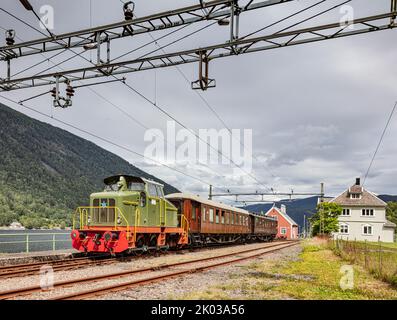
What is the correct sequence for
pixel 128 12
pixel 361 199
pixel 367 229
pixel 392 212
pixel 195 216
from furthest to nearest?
pixel 392 212 < pixel 361 199 < pixel 367 229 < pixel 195 216 < pixel 128 12

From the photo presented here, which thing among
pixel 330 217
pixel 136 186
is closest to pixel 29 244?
pixel 330 217

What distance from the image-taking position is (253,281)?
12.0 metres

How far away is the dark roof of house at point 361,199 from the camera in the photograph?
213 ft

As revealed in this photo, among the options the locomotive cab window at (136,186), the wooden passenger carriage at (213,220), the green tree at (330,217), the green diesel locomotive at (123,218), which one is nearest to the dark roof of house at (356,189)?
the green tree at (330,217)

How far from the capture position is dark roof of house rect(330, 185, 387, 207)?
213 ft

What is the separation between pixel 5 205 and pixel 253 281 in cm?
13123

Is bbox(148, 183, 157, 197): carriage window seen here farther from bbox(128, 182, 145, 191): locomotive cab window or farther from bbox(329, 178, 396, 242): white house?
bbox(329, 178, 396, 242): white house

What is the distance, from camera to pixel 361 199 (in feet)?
217

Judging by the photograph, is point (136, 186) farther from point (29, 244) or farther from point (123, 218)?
point (29, 244)

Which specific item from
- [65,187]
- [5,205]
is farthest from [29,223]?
[65,187]

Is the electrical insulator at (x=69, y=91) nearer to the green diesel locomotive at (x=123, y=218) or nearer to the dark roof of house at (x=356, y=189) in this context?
the green diesel locomotive at (x=123, y=218)

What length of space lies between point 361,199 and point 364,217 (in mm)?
2988

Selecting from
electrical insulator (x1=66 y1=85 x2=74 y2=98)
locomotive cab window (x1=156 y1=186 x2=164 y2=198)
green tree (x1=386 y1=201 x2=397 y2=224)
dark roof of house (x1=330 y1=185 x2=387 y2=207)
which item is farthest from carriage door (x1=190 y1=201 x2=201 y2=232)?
green tree (x1=386 y1=201 x2=397 y2=224)
